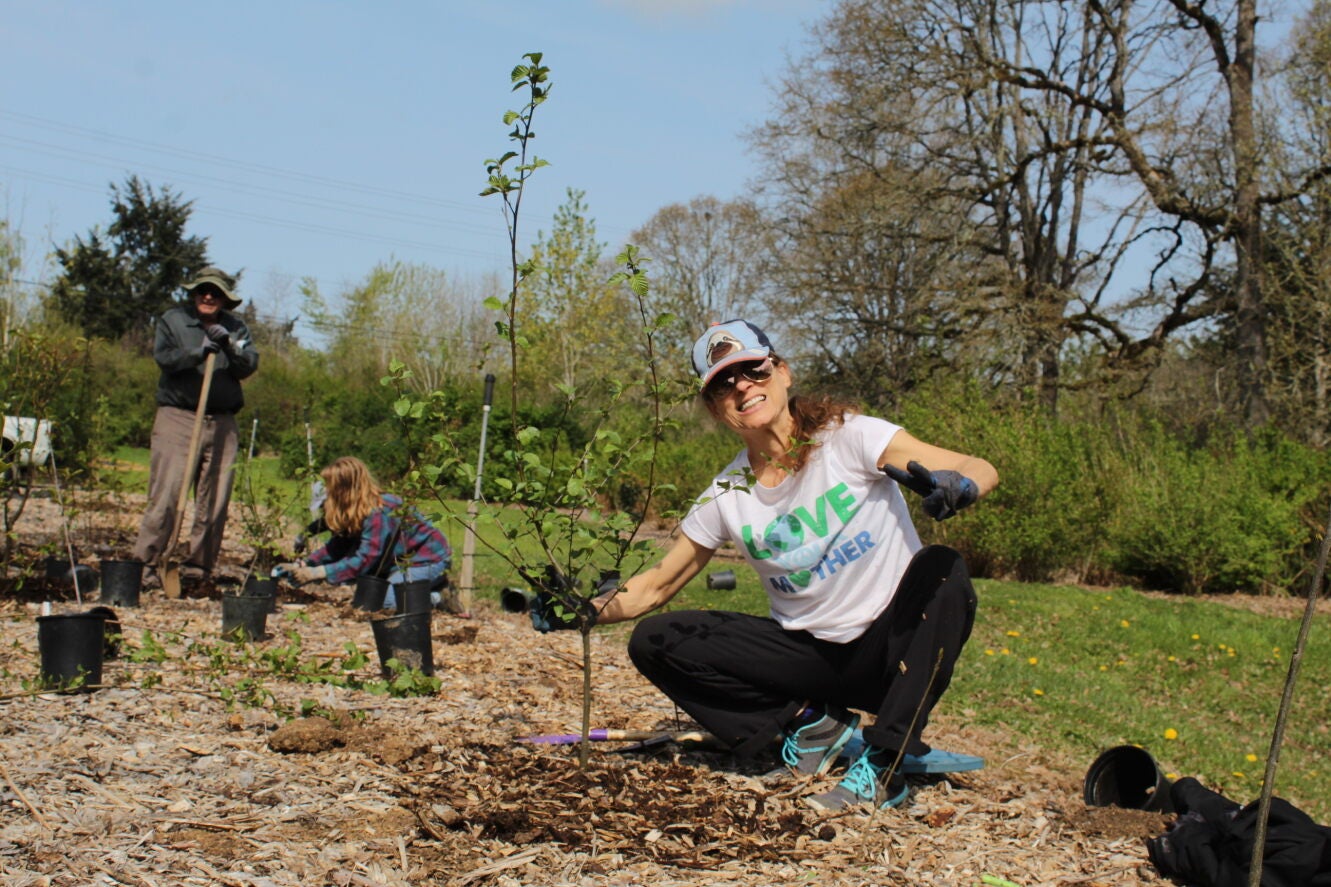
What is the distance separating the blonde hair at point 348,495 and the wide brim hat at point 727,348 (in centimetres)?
400

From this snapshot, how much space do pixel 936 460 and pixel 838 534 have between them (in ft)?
1.28

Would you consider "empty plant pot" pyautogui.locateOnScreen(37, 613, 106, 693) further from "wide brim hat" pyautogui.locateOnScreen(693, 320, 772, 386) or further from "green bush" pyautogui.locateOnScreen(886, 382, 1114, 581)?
"green bush" pyautogui.locateOnScreen(886, 382, 1114, 581)

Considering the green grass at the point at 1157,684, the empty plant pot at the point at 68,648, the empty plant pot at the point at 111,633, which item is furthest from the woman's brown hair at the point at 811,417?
the empty plant pot at the point at 111,633

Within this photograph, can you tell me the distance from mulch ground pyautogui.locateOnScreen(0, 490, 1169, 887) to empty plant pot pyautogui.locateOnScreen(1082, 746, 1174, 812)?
0.47ft

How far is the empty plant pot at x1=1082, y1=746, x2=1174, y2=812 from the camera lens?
11.6 feet

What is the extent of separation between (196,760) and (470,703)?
1155mm

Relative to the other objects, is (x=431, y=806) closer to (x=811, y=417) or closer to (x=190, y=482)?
(x=811, y=417)

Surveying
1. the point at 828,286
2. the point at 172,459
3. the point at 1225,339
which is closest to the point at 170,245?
the point at 828,286

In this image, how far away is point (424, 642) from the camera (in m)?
4.50

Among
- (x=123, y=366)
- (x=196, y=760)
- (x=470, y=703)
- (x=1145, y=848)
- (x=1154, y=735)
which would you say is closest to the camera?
(x=1145, y=848)

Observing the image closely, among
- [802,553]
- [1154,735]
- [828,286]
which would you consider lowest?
[1154,735]

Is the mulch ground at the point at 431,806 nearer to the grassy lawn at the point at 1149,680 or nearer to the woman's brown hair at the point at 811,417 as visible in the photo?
the woman's brown hair at the point at 811,417

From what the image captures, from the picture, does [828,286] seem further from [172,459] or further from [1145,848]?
[1145,848]

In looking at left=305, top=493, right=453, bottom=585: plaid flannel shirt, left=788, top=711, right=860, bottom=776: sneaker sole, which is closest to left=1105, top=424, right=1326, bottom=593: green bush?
left=305, top=493, right=453, bottom=585: plaid flannel shirt
